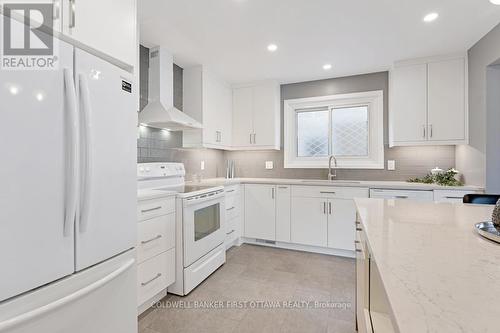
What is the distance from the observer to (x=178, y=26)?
7.29 feet

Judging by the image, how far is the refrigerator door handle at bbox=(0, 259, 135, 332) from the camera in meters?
0.78

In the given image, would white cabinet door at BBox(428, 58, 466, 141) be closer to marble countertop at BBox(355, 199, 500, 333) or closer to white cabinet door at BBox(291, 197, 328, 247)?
white cabinet door at BBox(291, 197, 328, 247)

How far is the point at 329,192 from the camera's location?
9.95 feet

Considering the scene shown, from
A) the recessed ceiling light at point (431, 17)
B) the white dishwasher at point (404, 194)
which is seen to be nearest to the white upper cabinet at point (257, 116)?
the white dishwasher at point (404, 194)

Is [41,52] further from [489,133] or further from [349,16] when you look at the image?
[489,133]

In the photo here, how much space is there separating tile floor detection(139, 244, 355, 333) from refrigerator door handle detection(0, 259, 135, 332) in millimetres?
871

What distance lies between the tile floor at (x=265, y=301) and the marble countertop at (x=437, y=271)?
1.16m

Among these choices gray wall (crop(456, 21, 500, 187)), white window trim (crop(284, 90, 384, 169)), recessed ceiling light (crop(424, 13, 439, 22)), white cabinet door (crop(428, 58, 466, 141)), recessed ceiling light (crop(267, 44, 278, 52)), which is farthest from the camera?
white window trim (crop(284, 90, 384, 169))

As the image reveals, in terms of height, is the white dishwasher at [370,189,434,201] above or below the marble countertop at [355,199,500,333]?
below

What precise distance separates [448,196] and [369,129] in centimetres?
129

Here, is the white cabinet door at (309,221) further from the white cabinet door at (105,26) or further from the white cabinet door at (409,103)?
the white cabinet door at (105,26)

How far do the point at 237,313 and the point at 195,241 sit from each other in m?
0.70

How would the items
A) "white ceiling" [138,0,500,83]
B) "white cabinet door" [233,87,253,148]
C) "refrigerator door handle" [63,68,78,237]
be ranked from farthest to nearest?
1. "white cabinet door" [233,87,253,148]
2. "white ceiling" [138,0,500,83]
3. "refrigerator door handle" [63,68,78,237]

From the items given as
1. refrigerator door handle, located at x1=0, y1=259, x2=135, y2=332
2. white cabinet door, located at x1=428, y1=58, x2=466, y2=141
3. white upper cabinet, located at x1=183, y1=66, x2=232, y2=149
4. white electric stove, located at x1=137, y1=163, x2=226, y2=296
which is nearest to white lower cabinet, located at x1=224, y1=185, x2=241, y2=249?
white electric stove, located at x1=137, y1=163, x2=226, y2=296
